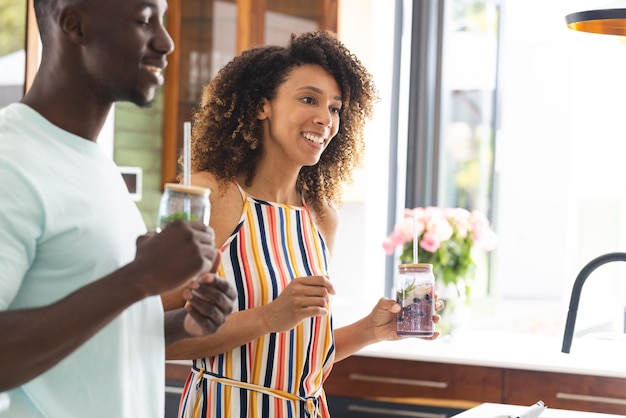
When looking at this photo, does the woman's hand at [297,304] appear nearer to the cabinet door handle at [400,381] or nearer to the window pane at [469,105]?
the cabinet door handle at [400,381]

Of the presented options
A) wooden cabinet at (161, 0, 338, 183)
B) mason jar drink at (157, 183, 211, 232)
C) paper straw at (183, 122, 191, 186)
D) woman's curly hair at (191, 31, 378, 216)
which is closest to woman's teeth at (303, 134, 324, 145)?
woman's curly hair at (191, 31, 378, 216)

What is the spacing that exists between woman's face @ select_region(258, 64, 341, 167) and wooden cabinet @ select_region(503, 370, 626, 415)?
1.11 metres

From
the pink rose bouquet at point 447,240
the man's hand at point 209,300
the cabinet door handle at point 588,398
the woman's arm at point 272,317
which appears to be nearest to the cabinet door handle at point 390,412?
the cabinet door handle at point 588,398

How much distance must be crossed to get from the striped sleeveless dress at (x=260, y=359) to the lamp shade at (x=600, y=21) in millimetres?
793

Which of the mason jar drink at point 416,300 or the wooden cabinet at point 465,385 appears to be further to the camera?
the wooden cabinet at point 465,385

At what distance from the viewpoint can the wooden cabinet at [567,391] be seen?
2.74 m

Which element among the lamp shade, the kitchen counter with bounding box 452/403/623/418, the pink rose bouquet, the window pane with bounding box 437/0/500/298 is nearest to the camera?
the lamp shade

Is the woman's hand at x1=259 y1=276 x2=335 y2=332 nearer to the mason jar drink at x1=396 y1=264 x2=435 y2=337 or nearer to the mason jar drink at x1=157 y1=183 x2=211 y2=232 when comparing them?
the mason jar drink at x1=396 y1=264 x2=435 y2=337

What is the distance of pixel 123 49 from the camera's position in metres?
1.22

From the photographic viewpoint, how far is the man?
43.1 inches

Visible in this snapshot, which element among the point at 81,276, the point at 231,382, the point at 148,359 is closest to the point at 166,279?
the point at 81,276

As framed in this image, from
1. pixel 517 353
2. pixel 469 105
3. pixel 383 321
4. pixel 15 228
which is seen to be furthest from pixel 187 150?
pixel 469 105

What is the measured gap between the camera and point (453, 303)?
128 inches

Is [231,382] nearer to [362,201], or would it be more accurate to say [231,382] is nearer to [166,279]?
[166,279]
